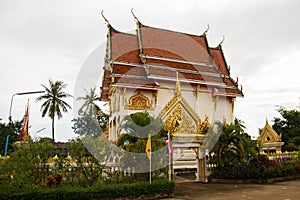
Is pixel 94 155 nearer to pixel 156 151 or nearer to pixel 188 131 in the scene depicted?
pixel 156 151

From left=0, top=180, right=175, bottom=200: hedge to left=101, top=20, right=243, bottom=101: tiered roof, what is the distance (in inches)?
353

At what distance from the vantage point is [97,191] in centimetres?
859

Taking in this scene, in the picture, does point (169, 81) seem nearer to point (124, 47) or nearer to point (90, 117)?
point (124, 47)

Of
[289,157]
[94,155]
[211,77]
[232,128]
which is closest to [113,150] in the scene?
[94,155]

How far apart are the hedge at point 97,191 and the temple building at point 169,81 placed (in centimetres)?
585

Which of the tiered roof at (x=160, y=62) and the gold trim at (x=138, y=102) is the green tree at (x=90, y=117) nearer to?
the tiered roof at (x=160, y=62)

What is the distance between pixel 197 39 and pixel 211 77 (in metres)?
4.41

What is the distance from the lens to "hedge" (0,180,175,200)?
790 centimetres

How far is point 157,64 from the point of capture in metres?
19.7

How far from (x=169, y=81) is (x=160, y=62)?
1370 mm

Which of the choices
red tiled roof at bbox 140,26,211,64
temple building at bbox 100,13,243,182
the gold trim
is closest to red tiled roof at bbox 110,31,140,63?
temple building at bbox 100,13,243,182

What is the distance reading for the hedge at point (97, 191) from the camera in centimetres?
790

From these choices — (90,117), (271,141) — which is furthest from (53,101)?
(271,141)

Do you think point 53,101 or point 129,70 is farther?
point 53,101
